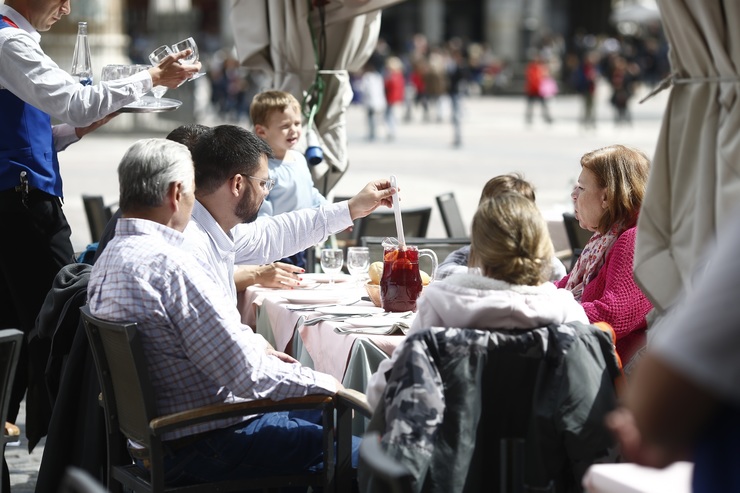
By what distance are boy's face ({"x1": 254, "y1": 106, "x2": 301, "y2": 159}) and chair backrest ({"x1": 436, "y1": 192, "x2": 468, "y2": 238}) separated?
1487 mm

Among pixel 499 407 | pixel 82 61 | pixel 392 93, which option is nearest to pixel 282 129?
pixel 82 61

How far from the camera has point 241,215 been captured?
12.9 ft

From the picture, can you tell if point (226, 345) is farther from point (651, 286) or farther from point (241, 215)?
point (651, 286)

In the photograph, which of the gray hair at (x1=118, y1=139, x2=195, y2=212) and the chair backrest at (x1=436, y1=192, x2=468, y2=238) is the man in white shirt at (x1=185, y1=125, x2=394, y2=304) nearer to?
the gray hair at (x1=118, y1=139, x2=195, y2=212)

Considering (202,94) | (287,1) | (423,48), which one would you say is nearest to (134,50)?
(202,94)

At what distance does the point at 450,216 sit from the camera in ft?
23.8

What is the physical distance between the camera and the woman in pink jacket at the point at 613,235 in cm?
386

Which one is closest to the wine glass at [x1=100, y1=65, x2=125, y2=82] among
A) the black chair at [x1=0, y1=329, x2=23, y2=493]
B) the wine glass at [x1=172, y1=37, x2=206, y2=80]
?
the wine glass at [x1=172, y1=37, x2=206, y2=80]

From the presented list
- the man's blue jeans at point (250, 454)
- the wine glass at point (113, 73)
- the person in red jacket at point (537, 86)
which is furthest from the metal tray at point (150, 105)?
the person in red jacket at point (537, 86)

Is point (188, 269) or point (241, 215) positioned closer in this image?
point (188, 269)

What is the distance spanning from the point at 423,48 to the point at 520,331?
35479 mm

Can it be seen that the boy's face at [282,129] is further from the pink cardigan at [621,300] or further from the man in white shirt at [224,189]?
the pink cardigan at [621,300]

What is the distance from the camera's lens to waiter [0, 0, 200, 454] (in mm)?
4512

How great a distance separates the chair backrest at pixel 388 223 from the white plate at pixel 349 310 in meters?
2.59
